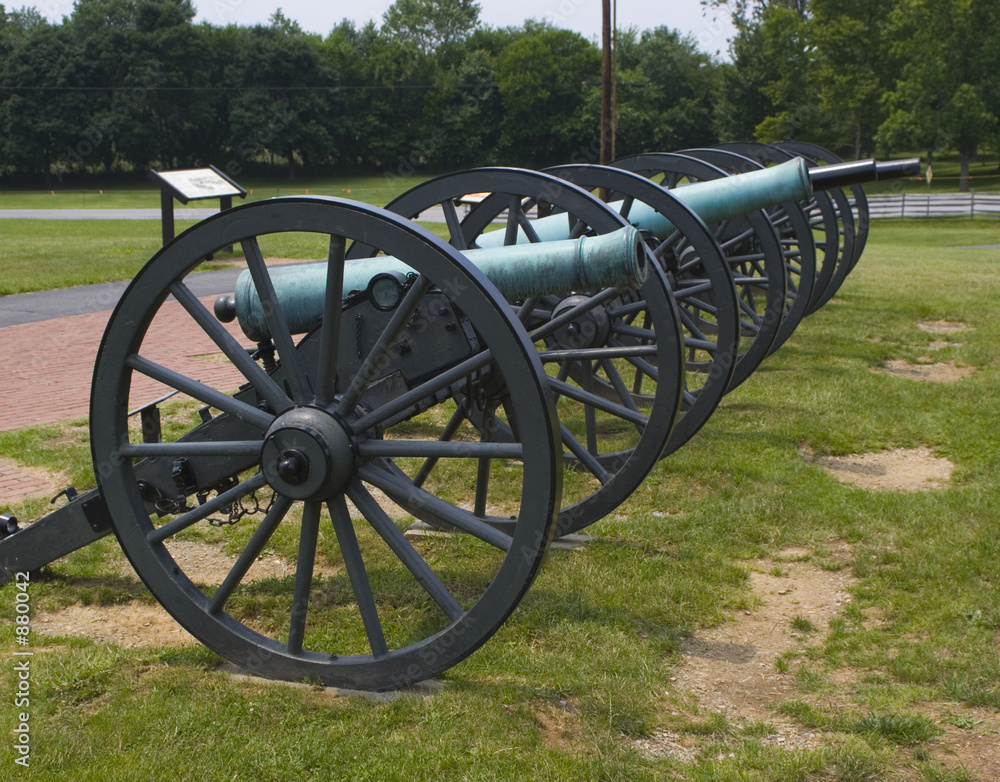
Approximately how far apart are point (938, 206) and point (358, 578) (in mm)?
32635

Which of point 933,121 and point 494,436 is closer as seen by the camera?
point 494,436

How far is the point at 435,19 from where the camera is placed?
8269 centimetres

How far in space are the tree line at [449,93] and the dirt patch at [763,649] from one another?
109ft

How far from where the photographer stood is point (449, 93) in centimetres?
5381

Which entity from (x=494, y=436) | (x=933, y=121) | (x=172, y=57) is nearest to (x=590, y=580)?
(x=494, y=436)

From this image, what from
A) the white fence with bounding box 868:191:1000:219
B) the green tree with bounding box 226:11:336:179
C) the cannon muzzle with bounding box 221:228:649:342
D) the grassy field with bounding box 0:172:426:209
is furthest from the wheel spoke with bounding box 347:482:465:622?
the green tree with bounding box 226:11:336:179

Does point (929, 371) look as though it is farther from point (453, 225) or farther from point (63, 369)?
point (63, 369)

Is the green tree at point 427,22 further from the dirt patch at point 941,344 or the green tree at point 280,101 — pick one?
the dirt patch at point 941,344

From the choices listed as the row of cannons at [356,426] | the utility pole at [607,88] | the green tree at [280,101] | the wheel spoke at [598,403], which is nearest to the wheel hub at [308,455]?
the row of cannons at [356,426]

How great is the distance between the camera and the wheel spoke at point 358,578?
10.6 feet

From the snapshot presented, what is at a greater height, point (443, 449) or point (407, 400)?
point (407, 400)

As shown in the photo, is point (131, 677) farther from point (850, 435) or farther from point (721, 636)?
point (850, 435)

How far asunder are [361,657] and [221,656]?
0.54 metres

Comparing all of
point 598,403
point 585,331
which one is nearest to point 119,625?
point 598,403
